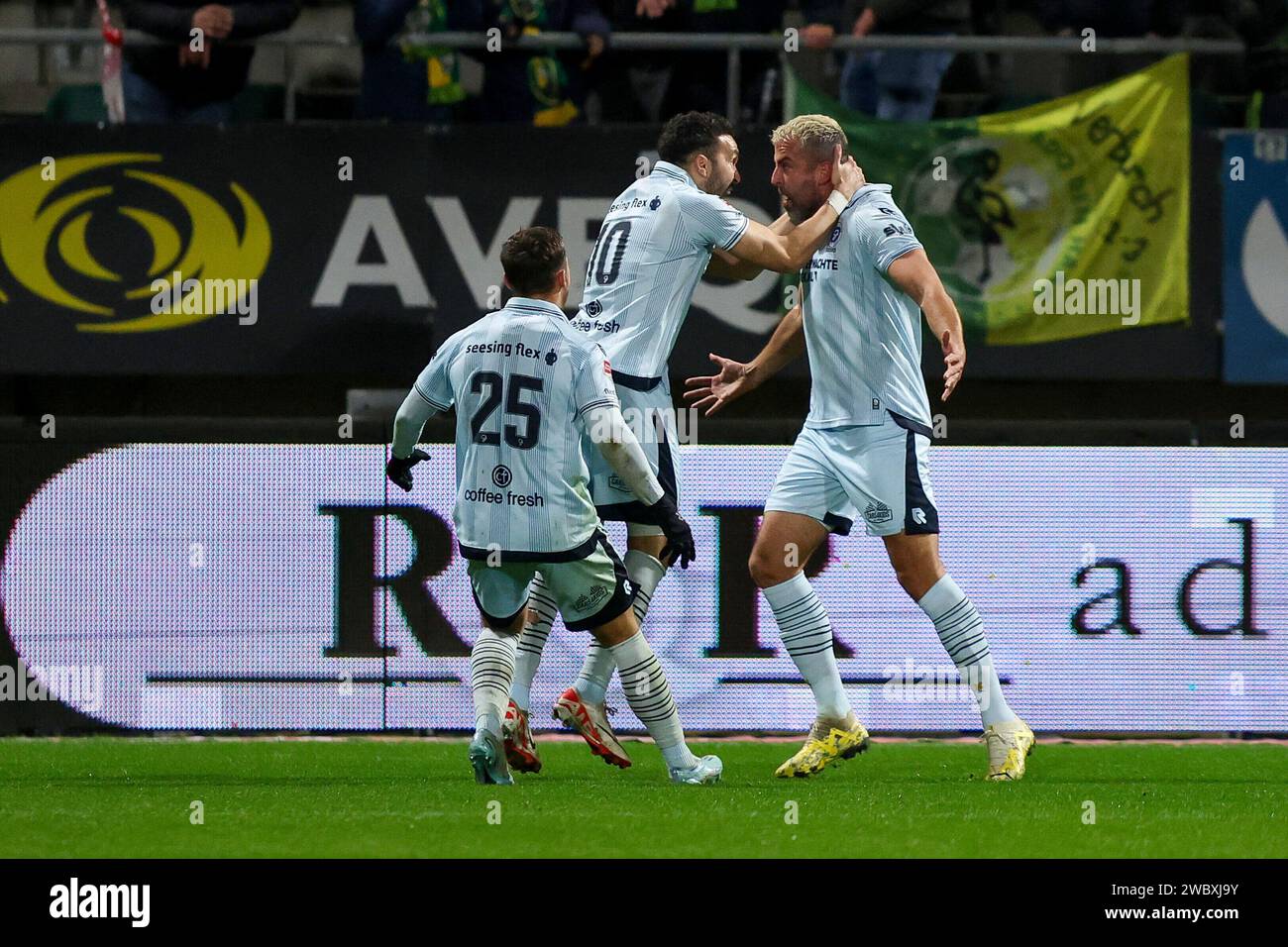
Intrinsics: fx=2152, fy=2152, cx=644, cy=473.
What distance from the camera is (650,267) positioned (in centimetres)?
747

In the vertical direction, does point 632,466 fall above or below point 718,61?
below

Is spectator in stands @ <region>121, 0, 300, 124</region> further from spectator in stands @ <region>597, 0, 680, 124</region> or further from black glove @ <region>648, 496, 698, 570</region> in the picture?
black glove @ <region>648, 496, 698, 570</region>

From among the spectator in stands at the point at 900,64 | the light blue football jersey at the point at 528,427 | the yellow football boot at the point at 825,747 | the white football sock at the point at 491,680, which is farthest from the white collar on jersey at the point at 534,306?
the spectator in stands at the point at 900,64

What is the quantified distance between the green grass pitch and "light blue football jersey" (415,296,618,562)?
812 millimetres

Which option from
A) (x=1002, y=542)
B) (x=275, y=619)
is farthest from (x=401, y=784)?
(x=1002, y=542)

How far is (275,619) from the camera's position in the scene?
918 cm

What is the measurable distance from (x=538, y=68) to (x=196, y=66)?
171 centimetres

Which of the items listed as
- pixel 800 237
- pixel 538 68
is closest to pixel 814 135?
pixel 800 237

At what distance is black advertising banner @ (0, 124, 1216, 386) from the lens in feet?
34.7

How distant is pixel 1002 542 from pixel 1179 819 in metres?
3.13

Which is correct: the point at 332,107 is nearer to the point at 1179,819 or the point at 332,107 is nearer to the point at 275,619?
the point at 275,619

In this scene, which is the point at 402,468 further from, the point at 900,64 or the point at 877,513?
the point at 900,64

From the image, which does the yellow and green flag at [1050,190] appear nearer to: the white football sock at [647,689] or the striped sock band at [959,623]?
the striped sock band at [959,623]

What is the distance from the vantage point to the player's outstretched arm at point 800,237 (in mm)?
7395
